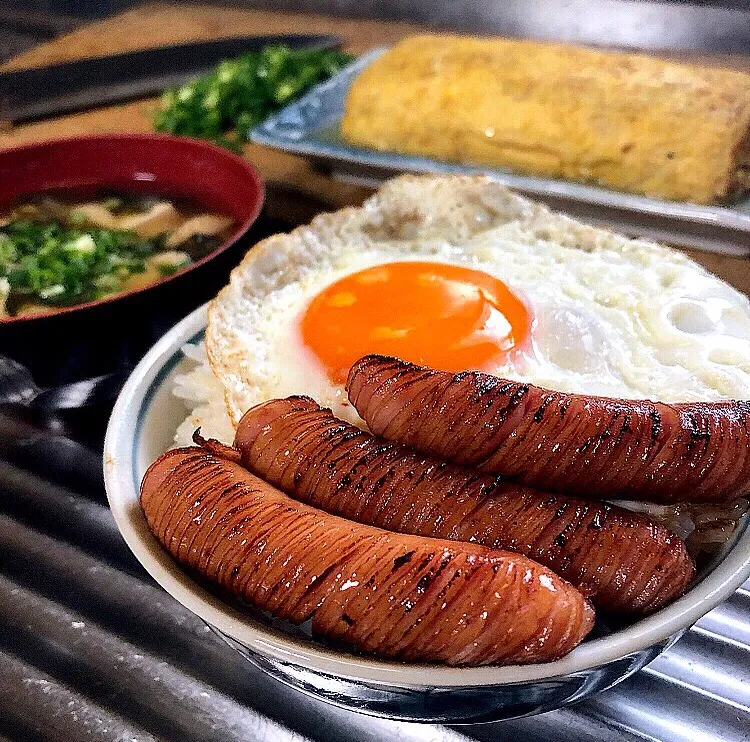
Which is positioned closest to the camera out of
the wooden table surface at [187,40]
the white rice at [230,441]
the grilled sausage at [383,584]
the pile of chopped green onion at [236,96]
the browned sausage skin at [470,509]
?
the grilled sausage at [383,584]

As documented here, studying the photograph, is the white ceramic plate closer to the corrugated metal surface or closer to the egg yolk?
the corrugated metal surface

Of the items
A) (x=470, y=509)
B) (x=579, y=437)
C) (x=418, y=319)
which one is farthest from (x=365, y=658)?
(x=418, y=319)

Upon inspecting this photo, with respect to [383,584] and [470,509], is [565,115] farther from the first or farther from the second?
[383,584]

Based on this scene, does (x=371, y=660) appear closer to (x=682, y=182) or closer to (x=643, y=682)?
(x=643, y=682)

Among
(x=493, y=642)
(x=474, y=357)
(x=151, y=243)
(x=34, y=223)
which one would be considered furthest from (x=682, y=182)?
(x=34, y=223)

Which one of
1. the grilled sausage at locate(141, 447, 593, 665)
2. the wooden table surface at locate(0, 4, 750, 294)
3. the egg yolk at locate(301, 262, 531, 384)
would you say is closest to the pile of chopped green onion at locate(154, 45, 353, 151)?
the wooden table surface at locate(0, 4, 750, 294)

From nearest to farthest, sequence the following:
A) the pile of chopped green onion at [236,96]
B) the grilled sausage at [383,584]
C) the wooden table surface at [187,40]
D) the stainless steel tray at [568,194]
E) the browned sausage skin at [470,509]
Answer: the grilled sausage at [383,584] < the browned sausage skin at [470,509] < the stainless steel tray at [568,194] < the wooden table surface at [187,40] < the pile of chopped green onion at [236,96]

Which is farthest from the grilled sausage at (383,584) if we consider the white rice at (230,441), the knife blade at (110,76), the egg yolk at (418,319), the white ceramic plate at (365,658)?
the knife blade at (110,76)

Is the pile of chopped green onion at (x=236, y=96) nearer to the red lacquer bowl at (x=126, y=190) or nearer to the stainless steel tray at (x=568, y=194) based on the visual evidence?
the stainless steel tray at (x=568, y=194)
